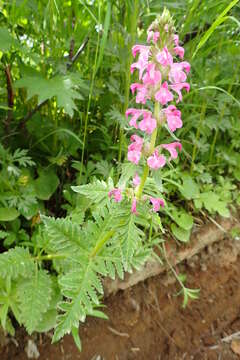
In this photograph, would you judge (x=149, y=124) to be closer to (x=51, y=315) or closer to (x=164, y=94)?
(x=164, y=94)

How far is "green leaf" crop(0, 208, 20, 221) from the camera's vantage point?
141cm

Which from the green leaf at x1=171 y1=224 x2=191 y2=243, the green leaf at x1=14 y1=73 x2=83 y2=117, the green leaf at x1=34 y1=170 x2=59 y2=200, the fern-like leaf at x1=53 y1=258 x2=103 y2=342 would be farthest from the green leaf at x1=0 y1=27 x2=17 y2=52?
the green leaf at x1=171 y1=224 x2=191 y2=243

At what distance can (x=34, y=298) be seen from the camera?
1257 mm

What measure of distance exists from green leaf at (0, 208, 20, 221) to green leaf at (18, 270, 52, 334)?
0.25m

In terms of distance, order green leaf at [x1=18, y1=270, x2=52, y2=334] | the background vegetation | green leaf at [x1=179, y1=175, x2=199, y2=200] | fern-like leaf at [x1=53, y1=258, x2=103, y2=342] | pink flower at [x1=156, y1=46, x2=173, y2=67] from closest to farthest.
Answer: pink flower at [x1=156, y1=46, x2=173, y2=67] → fern-like leaf at [x1=53, y1=258, x2=103, y2=342] → green leaf at [x1=18, y1=270, x2=52, y2=334] → the background vegetation → green leaf at [x1=179, y1=175, x2=199, y2=200]

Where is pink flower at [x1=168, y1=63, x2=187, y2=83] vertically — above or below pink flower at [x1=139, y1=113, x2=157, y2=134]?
above

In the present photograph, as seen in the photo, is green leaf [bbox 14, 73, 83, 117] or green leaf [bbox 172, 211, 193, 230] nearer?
green leaf [bbox 14, 73, 83, 117]

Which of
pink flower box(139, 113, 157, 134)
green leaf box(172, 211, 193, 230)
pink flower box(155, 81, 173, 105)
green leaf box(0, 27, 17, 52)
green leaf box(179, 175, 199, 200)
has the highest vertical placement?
green leaf box(0, 27, 17, 52)

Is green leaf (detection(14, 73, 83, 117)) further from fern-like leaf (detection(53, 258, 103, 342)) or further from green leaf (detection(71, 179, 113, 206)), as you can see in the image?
fern-like leaf (detection(53, 258, 103, 342))

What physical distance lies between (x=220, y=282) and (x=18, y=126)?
4.52ft

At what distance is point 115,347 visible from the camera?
66.8 inches

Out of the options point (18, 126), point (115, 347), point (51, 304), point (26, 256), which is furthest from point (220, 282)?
point (18, 126)

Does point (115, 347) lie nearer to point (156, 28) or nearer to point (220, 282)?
point (220, 282)

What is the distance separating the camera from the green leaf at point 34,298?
122 cm
